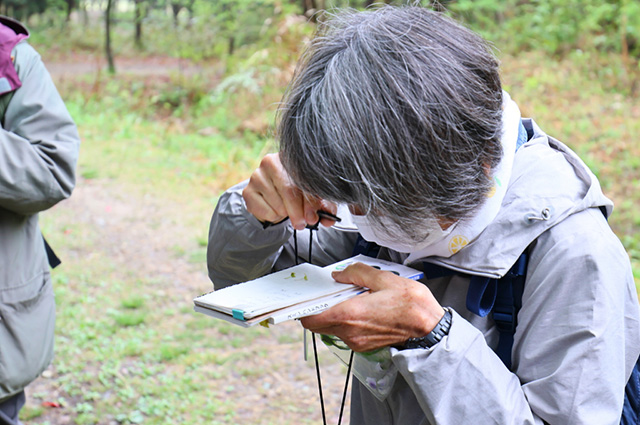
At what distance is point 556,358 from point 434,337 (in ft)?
0.77

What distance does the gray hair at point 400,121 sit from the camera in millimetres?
1137

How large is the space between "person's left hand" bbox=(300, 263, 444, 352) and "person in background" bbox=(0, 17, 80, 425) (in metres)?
1.35

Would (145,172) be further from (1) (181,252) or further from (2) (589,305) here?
(2) (589,305)

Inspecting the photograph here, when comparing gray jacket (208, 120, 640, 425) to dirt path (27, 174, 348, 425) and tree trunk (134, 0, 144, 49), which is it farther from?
tree trunk (134, 0, 144, 49)

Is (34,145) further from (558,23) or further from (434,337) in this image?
(558,23)

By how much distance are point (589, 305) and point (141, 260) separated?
4.83m

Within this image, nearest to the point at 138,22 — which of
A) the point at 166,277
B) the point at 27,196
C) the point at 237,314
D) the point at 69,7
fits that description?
the point at 69,7

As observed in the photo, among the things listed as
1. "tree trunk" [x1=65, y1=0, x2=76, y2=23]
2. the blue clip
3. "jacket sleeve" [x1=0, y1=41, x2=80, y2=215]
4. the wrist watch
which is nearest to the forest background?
the blue clip

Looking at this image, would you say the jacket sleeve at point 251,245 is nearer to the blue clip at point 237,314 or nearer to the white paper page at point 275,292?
the white paper page at point 275,292

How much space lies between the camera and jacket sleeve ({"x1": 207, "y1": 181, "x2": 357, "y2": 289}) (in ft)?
5.13

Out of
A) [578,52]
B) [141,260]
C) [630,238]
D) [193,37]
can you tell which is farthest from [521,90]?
[193,37]

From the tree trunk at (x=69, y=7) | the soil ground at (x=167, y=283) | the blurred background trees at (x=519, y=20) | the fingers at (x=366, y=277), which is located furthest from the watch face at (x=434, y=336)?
the tree trunk at (x=69, y=7)

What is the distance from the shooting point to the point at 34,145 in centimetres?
214

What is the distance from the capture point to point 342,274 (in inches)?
52.4
